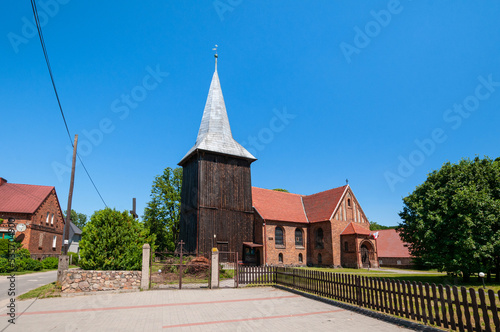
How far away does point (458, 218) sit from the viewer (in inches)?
637

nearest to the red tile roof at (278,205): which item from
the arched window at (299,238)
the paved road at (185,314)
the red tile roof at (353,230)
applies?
the arched window at (299,238)

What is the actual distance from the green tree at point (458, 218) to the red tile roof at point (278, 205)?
1694 cm

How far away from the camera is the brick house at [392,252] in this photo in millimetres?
36844

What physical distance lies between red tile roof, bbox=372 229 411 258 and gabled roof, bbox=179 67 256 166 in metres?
22.3

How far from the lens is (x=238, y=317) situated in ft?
29.0

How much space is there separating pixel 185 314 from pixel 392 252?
36.4 m

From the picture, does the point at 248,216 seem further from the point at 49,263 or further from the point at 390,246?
the point at 49,263

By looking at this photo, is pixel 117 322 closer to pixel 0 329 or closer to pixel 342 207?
pixel 0 329

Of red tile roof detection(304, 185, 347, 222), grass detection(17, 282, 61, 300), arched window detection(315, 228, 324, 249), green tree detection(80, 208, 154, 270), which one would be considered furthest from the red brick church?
grass detection(17, 282, 61, 300)

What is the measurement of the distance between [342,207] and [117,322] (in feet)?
104

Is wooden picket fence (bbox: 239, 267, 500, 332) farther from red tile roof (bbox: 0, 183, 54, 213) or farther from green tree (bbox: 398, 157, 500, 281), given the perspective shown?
red tile roof (bbox: 0, 183, 54, 213)

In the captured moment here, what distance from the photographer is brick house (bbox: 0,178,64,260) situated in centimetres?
3244

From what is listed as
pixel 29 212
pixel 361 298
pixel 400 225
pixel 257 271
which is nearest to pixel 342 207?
pixel 400 225

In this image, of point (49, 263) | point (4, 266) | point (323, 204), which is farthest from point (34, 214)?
point (323, 204)
